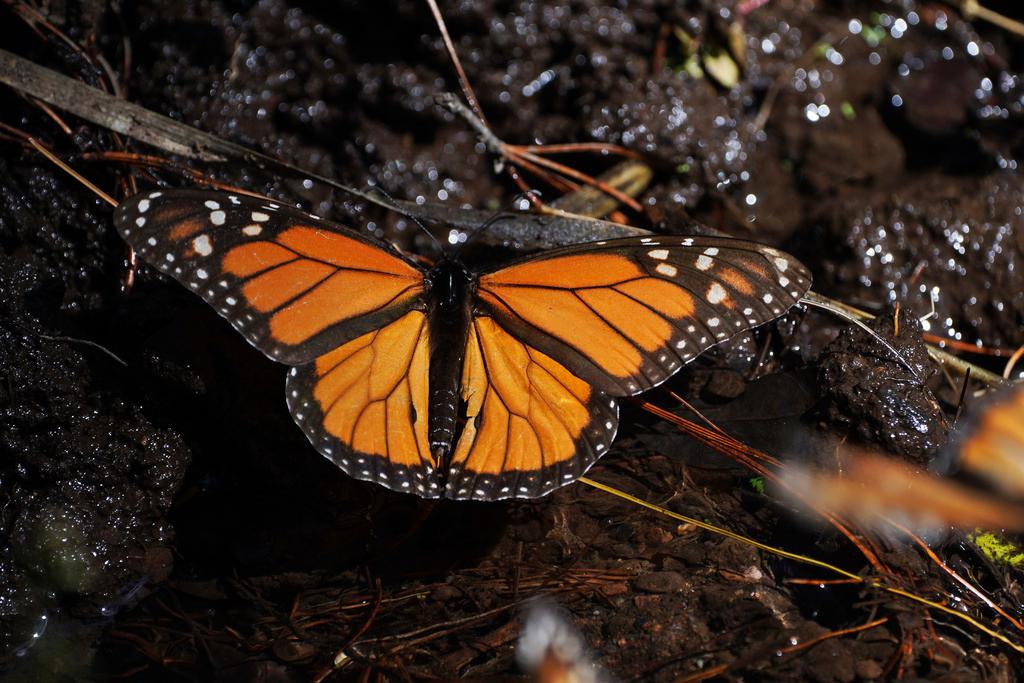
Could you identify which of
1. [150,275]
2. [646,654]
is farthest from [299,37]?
[646,654]

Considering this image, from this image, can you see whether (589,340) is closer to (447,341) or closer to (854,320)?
(447,341)

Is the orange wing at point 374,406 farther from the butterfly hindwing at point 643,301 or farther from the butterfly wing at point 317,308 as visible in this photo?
the butterfly hindwing at point 643,301

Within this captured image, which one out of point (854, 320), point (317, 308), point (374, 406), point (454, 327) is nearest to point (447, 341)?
point (454, 327)

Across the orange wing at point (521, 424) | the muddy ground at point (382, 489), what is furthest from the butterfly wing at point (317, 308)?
the muddy ground at point (382, 489)

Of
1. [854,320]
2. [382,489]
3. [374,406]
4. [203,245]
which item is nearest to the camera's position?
[203,245]

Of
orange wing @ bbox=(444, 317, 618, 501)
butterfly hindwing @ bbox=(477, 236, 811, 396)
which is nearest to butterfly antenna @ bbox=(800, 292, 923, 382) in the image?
butterfly hindwing @ bbox=(477, 236, 811, 396)
